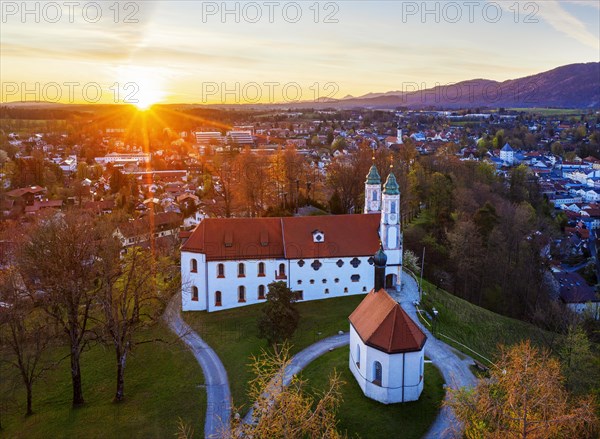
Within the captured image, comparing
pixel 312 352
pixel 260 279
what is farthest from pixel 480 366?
pixel 260 279

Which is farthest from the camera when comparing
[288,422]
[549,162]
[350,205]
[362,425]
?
[549,162]

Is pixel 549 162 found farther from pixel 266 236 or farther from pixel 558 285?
pixel 266 236

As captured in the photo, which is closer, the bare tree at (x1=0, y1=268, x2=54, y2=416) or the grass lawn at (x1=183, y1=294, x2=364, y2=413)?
the bare tree at (x1=0, y1=268, x2=54, y2=416)

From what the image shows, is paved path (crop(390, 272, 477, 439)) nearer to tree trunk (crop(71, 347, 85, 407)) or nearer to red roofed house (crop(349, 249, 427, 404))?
red roofed house (crop(349, 249, 427, 404))

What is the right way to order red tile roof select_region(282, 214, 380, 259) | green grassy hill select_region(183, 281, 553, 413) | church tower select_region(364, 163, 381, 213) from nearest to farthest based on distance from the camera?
green grassy hill select_region(183, 281, 553, 413)
red tile roof select_region(282, 214, 380, 259)
church tower select_region(364, 163, 381, 213)

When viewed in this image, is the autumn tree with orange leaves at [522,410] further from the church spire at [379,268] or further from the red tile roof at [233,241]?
the red tile roof at [233,241]

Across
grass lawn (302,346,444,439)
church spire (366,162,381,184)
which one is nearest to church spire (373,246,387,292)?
grass lawn (302,346,444,439)

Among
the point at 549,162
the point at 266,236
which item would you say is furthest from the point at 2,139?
the point at 549,162
